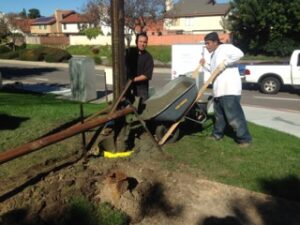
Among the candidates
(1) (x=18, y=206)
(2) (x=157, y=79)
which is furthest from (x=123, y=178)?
(2) (x=157, y=79)

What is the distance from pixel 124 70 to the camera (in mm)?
6637

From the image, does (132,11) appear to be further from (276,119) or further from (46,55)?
(276,119)

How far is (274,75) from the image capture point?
18281mm

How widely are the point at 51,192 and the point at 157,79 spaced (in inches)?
808

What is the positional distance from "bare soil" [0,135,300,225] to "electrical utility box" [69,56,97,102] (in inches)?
387

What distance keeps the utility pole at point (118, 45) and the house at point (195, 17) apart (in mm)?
60233

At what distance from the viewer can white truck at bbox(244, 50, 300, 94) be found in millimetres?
17734

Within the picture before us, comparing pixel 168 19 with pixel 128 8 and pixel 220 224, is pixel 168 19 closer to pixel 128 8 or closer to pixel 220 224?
pixel 128 8

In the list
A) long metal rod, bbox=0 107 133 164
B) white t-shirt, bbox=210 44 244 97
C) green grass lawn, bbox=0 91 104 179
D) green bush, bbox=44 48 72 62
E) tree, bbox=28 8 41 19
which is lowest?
green bush, bbox=44 48 72 62

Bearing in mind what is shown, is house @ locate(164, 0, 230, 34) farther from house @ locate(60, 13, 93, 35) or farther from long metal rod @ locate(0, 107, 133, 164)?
long metal rod @ locate(0, 107, 133, 164)

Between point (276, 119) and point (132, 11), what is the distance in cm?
4212

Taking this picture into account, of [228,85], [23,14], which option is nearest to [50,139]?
[228,85]

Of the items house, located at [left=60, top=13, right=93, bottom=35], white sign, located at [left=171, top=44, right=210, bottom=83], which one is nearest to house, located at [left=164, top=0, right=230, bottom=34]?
house, located at [left=60, top=13, right=93, bottom=35]

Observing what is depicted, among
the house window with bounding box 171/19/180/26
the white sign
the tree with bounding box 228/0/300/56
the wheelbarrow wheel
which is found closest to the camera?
the wheelbarrow wheel
